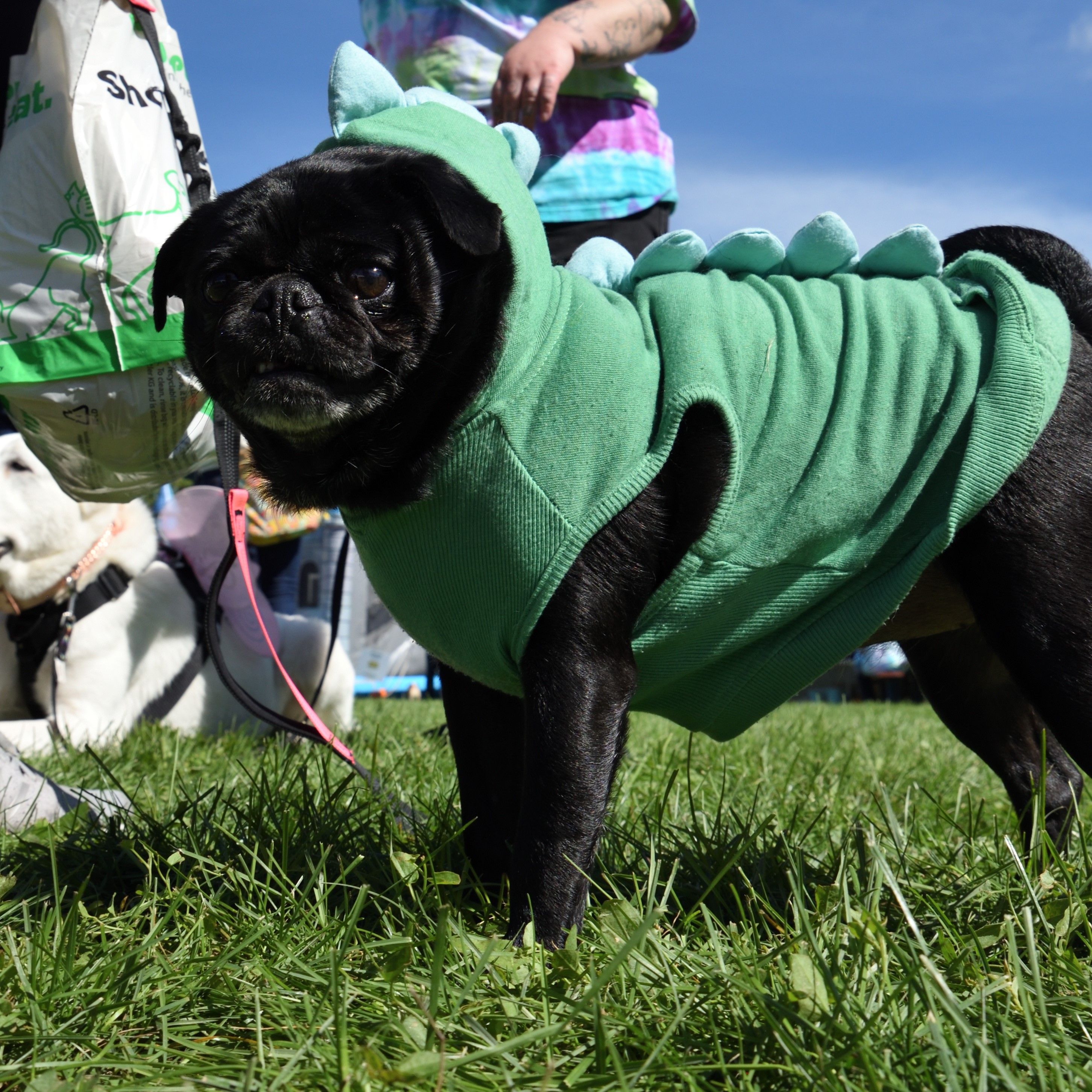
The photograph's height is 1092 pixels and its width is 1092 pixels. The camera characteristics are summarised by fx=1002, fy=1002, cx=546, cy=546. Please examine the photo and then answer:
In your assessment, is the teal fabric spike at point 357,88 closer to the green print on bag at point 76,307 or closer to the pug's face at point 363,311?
the pug's face at point 363,311

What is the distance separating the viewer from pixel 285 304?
5.26 feet

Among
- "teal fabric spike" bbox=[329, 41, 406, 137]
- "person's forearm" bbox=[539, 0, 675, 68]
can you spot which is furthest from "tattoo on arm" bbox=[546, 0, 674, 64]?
"teal fabric spike" bbox=[329, 41, 406, 137]

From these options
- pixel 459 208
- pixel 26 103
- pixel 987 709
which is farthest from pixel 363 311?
pixel 987 709

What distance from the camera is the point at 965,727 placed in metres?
2.13

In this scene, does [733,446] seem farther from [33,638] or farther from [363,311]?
[33,638]

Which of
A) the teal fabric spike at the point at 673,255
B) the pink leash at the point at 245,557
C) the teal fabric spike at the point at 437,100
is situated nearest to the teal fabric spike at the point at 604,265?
the teal fabric spike at the point at 673,255

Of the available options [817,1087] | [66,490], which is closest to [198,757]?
[66,490]

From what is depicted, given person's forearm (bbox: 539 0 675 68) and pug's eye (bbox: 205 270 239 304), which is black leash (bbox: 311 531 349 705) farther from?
person's forearm (bbox: 539 0 675 68)

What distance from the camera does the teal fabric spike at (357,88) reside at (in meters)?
1.77

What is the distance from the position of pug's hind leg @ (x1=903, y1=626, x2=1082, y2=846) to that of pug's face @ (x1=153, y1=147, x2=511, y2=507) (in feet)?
3.76

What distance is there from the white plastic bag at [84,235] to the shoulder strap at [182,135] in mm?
40

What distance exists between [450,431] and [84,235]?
1.05m

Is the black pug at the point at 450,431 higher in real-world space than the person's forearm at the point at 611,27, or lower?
lower

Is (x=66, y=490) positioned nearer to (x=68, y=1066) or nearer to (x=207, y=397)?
(x=207, y=397)
